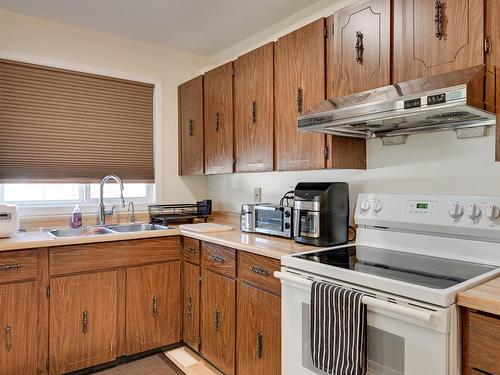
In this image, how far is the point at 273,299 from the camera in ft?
5.89

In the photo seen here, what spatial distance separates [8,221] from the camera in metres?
2.17

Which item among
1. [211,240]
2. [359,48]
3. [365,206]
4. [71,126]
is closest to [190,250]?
[211,240]

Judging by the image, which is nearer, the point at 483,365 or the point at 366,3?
the point at 483,365

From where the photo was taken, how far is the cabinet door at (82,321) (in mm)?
2182

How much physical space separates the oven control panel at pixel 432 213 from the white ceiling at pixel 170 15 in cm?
146

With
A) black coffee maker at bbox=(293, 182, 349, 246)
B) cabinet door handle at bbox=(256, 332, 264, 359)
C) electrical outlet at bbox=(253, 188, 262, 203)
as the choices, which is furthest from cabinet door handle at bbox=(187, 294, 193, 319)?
black coffee maker at bbox=(293, 182, 349, 246)

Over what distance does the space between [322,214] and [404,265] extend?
51 cm

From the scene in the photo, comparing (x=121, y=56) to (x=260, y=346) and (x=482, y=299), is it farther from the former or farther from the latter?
(x=482, y=299)

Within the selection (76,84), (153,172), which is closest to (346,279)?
(153,172)

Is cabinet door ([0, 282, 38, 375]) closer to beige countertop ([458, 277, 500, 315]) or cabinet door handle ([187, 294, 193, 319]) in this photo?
cabinet door handle ([187, 294, 193, 319])

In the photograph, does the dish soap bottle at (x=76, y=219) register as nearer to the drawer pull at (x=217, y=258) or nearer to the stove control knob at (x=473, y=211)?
the drawer pull at (x=217, y=258)

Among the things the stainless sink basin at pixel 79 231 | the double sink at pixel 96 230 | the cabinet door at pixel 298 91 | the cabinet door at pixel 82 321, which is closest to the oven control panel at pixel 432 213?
the cabinet door at pixel 298 91

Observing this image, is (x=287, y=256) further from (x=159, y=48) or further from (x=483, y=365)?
(x=159, y=48)

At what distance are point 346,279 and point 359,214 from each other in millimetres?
627
